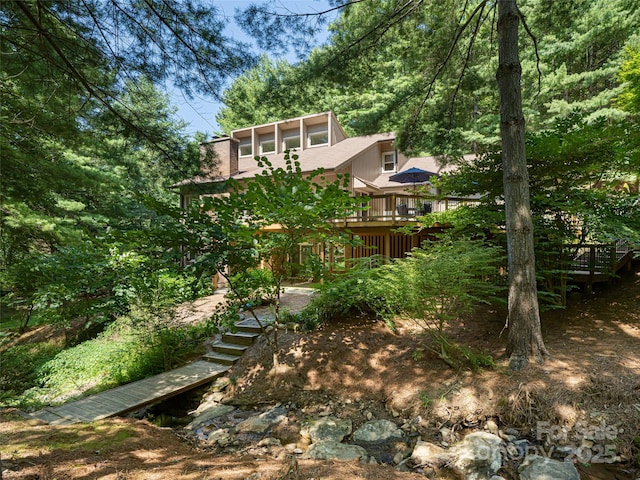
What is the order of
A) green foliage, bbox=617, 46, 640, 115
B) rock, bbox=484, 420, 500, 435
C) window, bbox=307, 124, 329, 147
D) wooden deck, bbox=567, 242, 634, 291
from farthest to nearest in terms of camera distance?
window, bbox=307, 124, 329, 147, green foliage, bbox=617, 46, 640, 115, wooden deck, bbox=567, 242, 634, 291, rock, bbox=484, 420, 500, 435

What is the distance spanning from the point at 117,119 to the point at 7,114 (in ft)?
9.10

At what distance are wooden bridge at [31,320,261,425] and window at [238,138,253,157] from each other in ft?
45.2

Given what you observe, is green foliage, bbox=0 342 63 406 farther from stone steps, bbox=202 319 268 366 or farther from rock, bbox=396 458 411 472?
rock, bbox=396 458 411 472

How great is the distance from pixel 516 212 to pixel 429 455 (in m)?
3.39

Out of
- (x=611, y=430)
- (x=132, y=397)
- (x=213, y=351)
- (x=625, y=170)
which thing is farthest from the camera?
(x=213, y=351)

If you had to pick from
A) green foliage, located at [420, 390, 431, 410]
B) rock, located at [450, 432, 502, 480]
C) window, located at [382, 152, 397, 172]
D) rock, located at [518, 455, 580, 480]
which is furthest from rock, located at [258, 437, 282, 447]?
window, located at [382, 152, 397, 172]

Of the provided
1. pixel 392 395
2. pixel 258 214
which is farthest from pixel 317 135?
pixel 392 395

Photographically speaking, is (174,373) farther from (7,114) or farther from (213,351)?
(7,114)

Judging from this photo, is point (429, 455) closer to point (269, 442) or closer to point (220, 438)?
point (269, 442)

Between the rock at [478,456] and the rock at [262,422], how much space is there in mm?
2386

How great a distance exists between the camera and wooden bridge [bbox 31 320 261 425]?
4.61 metres

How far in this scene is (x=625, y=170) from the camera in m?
5.93

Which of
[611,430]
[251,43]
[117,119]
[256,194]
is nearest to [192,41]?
[251,43]

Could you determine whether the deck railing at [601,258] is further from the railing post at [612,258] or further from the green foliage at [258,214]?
the green foliage at [258,214]
